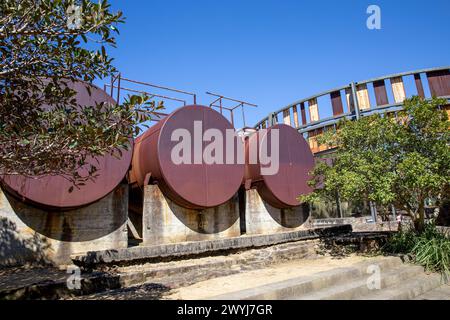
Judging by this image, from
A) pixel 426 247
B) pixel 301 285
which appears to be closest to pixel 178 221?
pixel 301 285

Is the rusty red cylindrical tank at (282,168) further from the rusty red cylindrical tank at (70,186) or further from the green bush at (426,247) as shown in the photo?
the rusty red cylindrical tank at (70,186)

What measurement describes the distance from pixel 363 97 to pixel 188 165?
1631 centimetres

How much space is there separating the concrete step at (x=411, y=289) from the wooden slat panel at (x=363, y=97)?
15704 millimetres

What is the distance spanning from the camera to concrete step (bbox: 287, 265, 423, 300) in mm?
5520

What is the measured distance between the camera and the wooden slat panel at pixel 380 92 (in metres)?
20.8

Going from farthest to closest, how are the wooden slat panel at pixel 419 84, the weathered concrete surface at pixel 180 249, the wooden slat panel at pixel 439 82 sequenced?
the wooden slat panel at pixel 419 84
the wooden slat panel at pixel 439 82
the weathered concrete surface at pixel 180 249

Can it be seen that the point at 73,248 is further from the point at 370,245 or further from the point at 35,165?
the point at 370,245

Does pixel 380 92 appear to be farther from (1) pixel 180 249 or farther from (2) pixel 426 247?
(1) pixel 180 249

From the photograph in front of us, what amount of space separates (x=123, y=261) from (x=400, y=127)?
862cm

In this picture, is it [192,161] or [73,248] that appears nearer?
[73,248]

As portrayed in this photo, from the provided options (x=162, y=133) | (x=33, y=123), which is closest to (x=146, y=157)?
(x=162, y=133)

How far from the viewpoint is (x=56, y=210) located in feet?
25.0

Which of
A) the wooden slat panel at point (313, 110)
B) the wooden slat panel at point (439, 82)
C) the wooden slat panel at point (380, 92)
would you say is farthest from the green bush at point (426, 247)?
the wooden slat panel at point (313, 110)

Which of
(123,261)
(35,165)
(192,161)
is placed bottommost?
(123,261)
